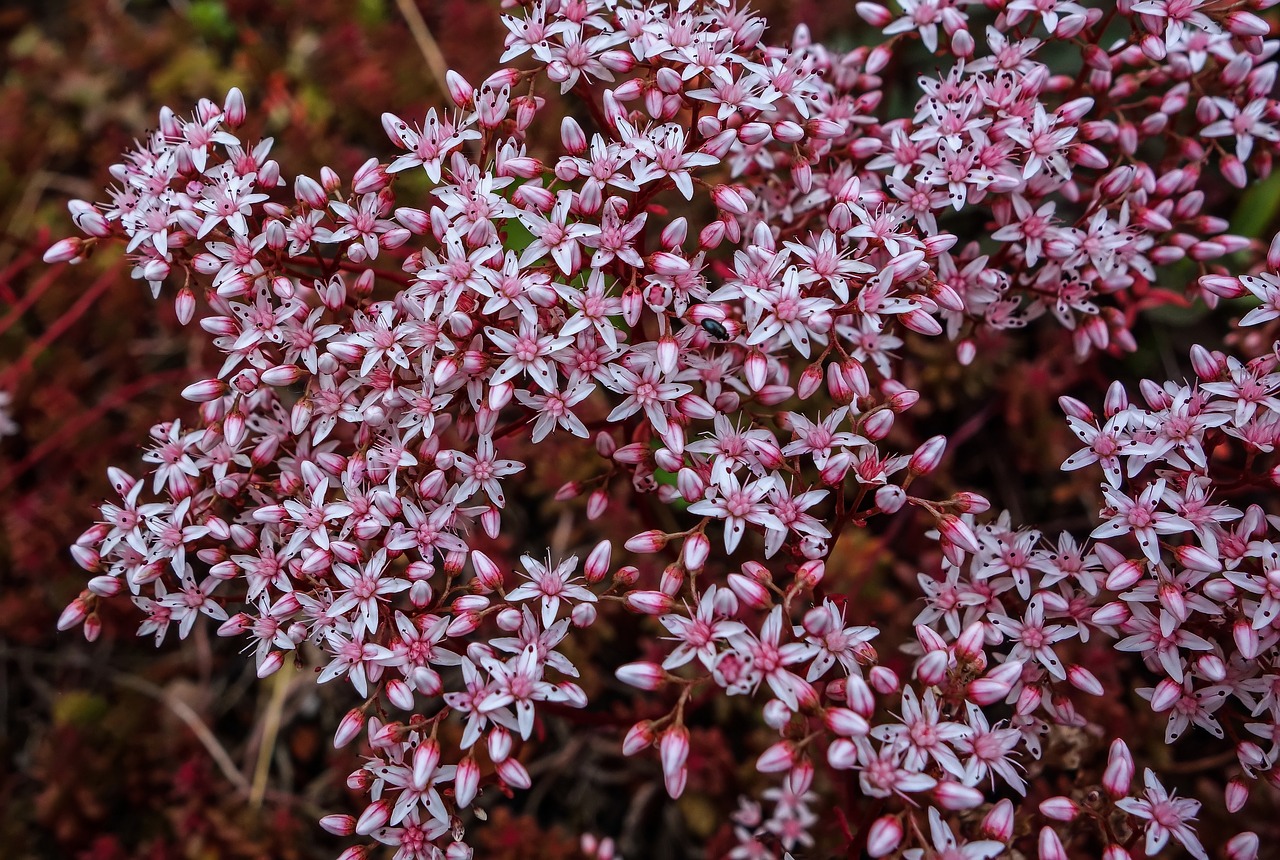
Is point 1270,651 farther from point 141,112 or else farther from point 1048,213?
point 141,112

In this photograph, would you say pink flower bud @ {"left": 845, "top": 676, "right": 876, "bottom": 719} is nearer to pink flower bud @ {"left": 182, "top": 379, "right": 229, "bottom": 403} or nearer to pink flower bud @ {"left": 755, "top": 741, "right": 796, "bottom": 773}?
pink flower bud @ {"left": 755, "top": 741, "right": 796, "bottom": 773}

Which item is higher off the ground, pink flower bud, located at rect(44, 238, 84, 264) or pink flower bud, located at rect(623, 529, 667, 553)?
pink flower bud, located at rect(44, 238, 84, 264)

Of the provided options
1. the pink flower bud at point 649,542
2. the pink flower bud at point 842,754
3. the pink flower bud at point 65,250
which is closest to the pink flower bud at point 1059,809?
the pink flower bud at point 842,754

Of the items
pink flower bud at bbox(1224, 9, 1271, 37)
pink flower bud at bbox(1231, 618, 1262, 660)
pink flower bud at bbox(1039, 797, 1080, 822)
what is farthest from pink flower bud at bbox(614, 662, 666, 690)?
pink flower bud at bbox(1224, 9, 1271, 37)

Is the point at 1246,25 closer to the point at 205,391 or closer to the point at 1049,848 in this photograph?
the point at 1049,848

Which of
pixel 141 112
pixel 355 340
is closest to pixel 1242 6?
pixel 355 340

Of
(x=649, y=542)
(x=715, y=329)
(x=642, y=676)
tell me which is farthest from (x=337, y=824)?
(x=715, y=329)
